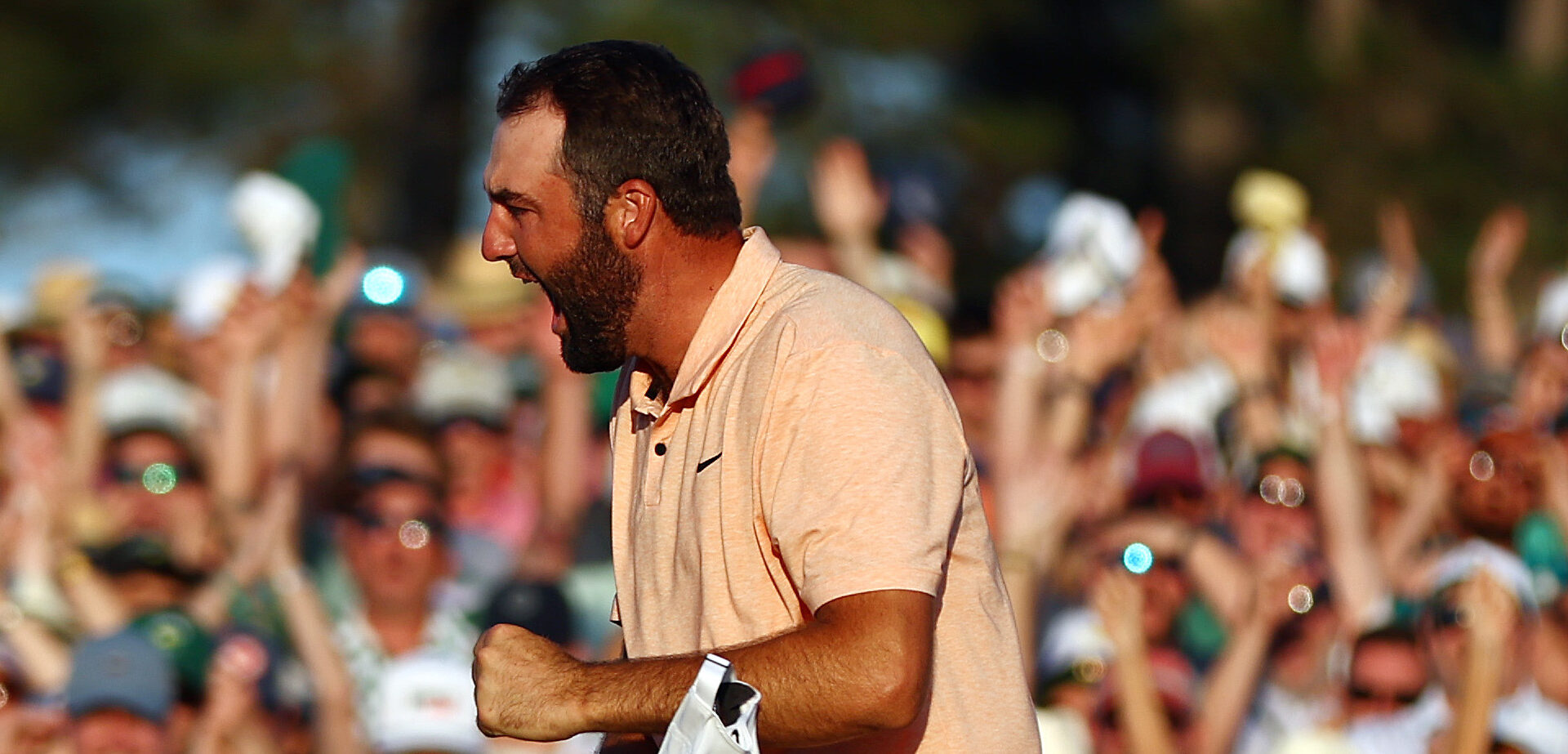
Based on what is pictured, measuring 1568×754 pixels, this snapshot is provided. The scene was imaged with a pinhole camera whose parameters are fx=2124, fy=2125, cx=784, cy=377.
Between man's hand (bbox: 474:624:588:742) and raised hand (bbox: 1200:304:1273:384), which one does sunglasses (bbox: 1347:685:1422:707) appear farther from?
man's hand (bbox: 474:624:588:742)

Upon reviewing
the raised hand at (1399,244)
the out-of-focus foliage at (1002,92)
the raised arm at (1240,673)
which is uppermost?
the out-of-focus foliage at (1002,92)

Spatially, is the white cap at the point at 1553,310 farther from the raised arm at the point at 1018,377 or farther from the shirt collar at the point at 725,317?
the shirt collar at the point at 725,317

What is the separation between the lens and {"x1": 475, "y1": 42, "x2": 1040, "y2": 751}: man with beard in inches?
94.0

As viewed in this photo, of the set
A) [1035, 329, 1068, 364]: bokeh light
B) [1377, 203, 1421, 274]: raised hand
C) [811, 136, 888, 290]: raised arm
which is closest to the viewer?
[1035, 329, 1068, 364]: bokeh light

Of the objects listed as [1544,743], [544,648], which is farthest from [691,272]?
[1544,743]

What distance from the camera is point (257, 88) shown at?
17703mm

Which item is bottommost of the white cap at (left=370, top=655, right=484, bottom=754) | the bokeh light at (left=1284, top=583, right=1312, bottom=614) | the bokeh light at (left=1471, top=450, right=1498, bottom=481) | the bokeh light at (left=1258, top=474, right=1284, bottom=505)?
the bokeh light at (left=1284, top=583, right=1312, bottom=614)

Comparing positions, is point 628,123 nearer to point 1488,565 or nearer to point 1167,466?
point 1488,565

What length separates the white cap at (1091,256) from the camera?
291 inches

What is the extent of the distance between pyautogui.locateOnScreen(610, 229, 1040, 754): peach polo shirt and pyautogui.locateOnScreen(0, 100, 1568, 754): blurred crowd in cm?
233

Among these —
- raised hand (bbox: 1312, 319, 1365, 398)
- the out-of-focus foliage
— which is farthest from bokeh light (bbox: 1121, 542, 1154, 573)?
the out-of-focus foliage

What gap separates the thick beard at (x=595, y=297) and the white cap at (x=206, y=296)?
17.1 feet

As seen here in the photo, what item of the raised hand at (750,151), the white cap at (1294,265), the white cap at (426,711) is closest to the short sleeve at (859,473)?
the white cap at (426,711)

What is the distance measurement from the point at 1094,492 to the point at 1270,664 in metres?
1.23
